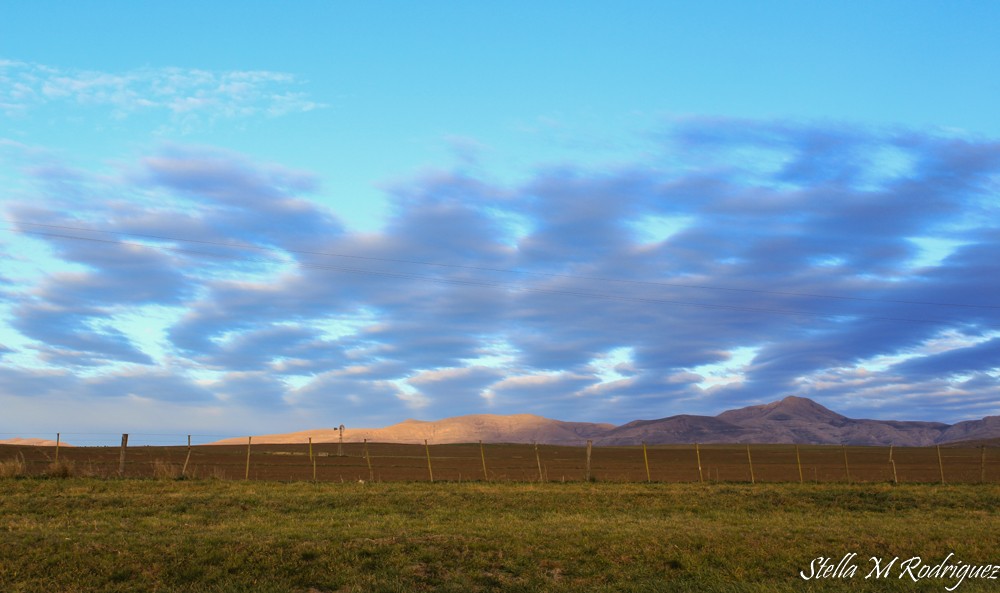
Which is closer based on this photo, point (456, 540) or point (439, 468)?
point (456, 540)

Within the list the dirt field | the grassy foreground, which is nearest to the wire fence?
the dirt field

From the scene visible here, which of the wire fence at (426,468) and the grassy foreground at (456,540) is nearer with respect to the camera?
the grassy foreground at (456,540)

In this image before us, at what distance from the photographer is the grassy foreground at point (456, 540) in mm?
12148

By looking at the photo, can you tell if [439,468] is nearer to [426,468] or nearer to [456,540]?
[426,468]

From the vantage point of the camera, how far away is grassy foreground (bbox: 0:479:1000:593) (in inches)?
478

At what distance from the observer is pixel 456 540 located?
1465cm

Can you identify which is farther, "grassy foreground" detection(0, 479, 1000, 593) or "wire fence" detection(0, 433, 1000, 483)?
"wire fence" detection(0, 433, 1000, 483)

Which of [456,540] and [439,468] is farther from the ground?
[439,468]

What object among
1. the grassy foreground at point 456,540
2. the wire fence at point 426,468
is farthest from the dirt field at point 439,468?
the grassy foreground at point 456,540

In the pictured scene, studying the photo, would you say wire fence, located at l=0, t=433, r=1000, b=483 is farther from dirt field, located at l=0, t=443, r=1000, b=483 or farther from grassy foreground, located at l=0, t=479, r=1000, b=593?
grassy foreground, located at l=0, t=479, r=1000, b=593

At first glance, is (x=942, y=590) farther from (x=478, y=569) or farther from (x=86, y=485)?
(x=86, y=485)

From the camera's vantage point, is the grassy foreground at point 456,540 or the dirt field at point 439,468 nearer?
the grassy foreground at point 456,540

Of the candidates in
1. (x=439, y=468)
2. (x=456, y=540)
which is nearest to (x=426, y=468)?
(x=439, y=468)

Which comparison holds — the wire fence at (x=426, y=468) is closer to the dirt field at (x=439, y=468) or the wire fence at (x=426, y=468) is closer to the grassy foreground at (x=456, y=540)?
the dirt field at (x=439, y=468)
